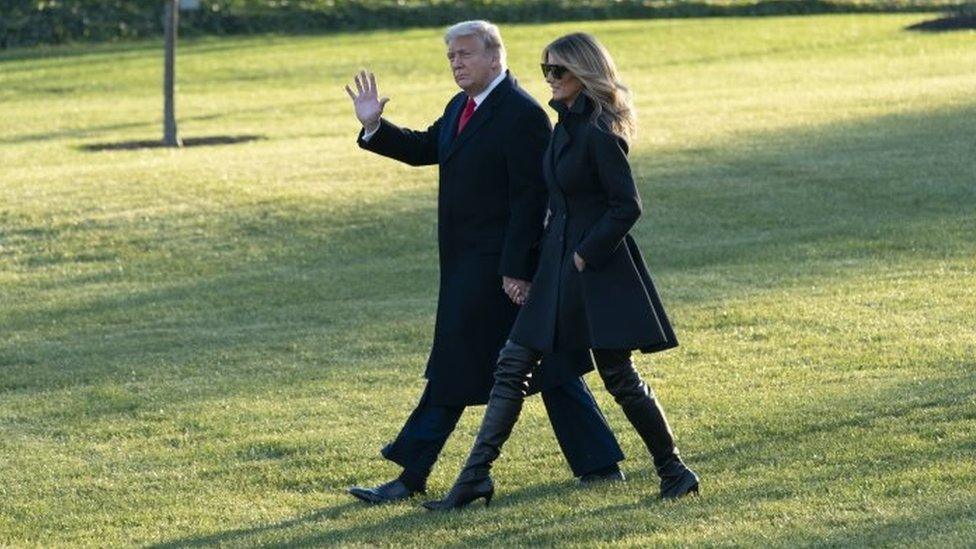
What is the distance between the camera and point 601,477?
25.8ft

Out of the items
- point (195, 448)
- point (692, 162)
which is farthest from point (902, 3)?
point (195, 448)

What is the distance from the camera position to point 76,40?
37.6m

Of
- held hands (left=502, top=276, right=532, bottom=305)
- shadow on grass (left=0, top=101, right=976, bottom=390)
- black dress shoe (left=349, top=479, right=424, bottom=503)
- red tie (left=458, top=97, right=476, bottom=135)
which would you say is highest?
red tie (left=458, top=97, right=476, bottom=135)

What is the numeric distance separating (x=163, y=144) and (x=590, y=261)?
52.8 feet

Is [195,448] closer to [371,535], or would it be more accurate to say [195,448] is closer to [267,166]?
[371,535]

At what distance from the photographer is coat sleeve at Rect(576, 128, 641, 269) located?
7.17m

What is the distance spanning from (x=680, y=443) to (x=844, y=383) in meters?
1.48

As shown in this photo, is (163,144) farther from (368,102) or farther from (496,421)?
(496,421)

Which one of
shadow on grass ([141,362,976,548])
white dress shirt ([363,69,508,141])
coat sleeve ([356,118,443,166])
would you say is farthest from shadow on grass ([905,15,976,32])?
white dress shirt ([363,69,508,141])

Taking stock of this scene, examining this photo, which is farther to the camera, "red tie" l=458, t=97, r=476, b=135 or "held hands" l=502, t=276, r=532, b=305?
"red tie" l=458, t=97, r=476, b=135

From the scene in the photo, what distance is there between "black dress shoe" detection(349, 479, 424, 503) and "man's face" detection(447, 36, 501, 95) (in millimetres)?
1627

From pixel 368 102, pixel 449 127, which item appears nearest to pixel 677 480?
pixel 449 127

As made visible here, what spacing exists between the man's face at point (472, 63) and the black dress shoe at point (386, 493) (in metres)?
1.63

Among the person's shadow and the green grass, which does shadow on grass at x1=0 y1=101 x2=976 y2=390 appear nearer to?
the green grass
